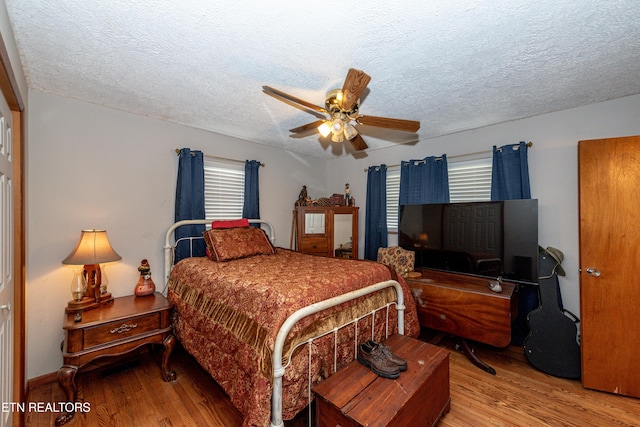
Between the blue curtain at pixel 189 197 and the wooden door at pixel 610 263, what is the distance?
3.72 meters

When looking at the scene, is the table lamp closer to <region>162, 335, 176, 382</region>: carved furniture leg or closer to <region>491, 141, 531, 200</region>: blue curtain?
<region>162, 335, 176, 382</region>: carved furniture leg

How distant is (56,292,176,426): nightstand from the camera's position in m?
1.79

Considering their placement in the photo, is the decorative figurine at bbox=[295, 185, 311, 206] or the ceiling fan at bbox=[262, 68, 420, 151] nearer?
the ceiling fan at bbox=[262, 68, 420, 151]

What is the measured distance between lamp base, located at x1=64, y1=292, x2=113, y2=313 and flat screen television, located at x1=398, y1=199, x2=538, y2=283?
3.14m

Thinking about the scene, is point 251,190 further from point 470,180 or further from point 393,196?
point 470,180

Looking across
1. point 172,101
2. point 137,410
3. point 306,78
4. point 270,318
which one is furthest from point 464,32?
point 137,410

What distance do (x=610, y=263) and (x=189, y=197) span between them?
3973 millimetres

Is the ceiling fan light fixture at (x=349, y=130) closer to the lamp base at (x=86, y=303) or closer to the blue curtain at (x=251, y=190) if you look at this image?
the blue curtain at (x=251, y=190)

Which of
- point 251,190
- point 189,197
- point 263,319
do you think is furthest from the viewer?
point 251,190

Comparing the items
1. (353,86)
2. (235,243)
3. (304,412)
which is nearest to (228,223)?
(235,243)

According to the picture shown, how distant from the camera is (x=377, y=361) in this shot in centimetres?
161

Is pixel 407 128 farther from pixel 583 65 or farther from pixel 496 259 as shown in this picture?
pixel 496 259

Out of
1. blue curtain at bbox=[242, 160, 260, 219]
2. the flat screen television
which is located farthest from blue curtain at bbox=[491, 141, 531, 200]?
blue curtain at bbox=[242, 160, 260, 219]

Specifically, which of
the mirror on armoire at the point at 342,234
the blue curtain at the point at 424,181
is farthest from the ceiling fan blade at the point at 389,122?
the mirror on armoire at the point at 342,234
